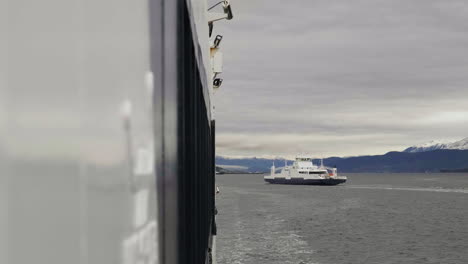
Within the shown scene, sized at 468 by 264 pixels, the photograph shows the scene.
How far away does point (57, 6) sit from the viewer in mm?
1119

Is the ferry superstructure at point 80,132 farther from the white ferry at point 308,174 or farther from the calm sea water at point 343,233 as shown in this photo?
the white ferry at point 308,174

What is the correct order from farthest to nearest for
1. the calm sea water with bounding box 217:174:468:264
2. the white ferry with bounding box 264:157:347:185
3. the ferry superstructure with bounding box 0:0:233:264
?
the white ferry with bounding box 264:157:347:185 < the calm sea water with bounding box 217:174:468:264 < the ferry superstructure with bounding box 0:0:233:264

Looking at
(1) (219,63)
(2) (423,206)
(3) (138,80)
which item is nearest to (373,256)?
(1) (219,63)

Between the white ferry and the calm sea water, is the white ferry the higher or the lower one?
the higher one

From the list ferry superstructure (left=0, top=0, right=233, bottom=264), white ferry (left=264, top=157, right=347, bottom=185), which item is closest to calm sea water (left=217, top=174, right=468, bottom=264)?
ferry superstructure (left=0, top=0, right=233, bottom=264)

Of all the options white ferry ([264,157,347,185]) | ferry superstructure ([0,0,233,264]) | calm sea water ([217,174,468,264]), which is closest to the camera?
ferry superstructure ([0,0,233,264])

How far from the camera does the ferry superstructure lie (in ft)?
3.11

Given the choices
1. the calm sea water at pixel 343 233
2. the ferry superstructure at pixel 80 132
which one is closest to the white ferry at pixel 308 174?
the calm sea water at pixel 343 233

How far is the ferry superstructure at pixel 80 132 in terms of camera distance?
95cm

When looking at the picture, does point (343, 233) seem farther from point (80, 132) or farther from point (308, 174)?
point (308, 174)

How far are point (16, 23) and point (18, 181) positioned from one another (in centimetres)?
24

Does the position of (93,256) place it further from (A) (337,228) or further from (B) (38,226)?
(A) (337,228)

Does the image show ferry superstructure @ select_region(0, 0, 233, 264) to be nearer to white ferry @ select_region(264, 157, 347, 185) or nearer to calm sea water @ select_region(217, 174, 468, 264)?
calm sea water @ select_region(217, 174, 468, 264)

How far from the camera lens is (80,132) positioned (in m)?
1.22
